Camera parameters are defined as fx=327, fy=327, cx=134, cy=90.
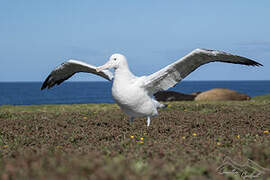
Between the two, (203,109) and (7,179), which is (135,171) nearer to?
(7,179)

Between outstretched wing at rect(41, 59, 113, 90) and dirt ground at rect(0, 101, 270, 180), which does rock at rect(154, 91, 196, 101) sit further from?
outstretched wing at rect(41, 59, 113, 90)

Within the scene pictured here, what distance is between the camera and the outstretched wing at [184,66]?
7.36 m

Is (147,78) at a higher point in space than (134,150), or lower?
higher

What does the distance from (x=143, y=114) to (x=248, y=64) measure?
2.99 metres

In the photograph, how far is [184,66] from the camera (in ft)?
25.3

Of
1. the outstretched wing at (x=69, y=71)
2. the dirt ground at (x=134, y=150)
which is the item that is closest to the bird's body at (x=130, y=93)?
the dirt ground at (x=134, y=150)

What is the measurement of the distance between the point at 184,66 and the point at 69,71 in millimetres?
3510

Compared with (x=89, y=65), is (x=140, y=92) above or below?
below

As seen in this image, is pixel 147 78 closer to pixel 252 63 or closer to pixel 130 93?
pixel 130 93

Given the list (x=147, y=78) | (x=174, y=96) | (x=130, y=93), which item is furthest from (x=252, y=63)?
(x=174, y=96)

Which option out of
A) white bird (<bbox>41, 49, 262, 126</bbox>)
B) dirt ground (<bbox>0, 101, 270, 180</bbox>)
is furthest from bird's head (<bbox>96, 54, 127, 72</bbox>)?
dirt ground (<bbox>0, 101, 270, 180</bbox>)

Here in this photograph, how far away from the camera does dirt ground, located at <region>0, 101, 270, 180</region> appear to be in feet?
8.70

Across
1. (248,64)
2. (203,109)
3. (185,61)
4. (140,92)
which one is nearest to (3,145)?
(140,92)

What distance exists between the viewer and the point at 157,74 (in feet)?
24.5
